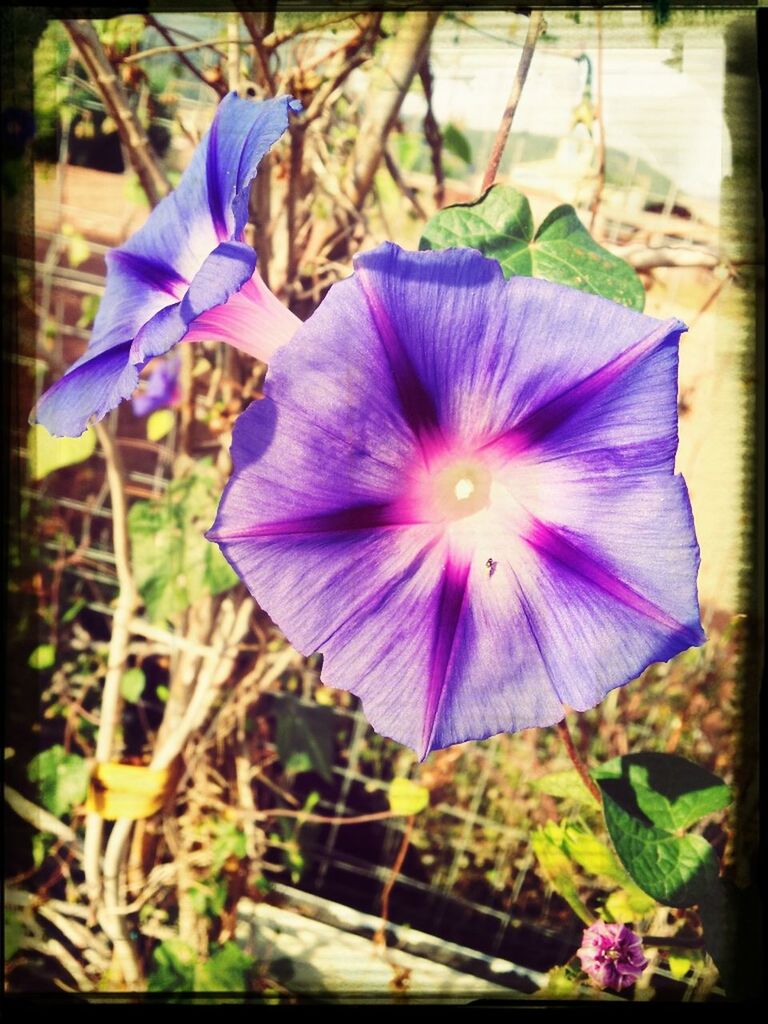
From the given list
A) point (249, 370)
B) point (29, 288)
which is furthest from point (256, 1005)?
point (29, 288)

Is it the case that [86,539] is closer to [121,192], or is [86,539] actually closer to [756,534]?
[121,192]

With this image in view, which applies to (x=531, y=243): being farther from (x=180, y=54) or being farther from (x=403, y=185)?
(x=180, y=54)

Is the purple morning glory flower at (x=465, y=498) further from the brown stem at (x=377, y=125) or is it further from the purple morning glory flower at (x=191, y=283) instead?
the brown stem at (x=377, y=125)

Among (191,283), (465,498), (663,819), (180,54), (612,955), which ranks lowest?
(612,955)

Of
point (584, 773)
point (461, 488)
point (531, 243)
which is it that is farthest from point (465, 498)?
point (584, 773)

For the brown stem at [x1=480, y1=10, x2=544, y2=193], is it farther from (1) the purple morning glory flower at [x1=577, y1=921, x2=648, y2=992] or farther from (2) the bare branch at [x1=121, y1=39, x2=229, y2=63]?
(1) the purple morning glory flower at [x1=577, y1=921, x2=648, y2=992]

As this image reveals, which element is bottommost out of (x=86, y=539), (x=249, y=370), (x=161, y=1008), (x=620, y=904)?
(x=161, y=1008)

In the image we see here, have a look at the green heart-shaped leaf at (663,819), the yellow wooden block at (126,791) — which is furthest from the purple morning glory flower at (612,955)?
the yellow wooden block at (126,791)
